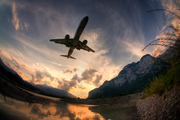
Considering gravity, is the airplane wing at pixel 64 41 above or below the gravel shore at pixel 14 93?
above

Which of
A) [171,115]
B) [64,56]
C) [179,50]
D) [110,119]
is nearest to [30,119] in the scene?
[110,119]

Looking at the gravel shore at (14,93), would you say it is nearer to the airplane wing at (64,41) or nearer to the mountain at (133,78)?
the airplane wing at (64,41)

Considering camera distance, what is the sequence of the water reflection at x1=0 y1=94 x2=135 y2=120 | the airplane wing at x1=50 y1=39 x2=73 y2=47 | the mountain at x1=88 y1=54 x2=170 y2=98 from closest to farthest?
the water reflection at x1=0 y1=94 x2=135 y2=120
the airplane wing at x1=50 y1=39 x2=73 y2=47
the mountain at x1=88 y1=54 x2=170 y2=98

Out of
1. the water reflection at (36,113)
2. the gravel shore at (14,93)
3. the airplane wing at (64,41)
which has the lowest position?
the water reflection at (36,113)

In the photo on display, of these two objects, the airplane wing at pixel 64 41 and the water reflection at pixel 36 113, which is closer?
the water reflection at pixel 36 113

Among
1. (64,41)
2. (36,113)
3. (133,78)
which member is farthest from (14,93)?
(133,78)

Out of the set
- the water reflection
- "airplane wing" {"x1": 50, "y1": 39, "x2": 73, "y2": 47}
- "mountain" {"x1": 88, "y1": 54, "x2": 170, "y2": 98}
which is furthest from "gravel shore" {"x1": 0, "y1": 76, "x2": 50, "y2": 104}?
"mountain" {"x1": 88, "y1": 54, "x2": 170, "y2": 98}

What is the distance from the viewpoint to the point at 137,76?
162m

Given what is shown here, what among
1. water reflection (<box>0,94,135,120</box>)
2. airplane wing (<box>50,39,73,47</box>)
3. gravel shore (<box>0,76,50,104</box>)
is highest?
airplane wing (<box>50,39,73,47</box>)

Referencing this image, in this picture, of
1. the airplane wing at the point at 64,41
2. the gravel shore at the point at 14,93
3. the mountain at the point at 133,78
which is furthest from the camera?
the mountain at the point at 133,78

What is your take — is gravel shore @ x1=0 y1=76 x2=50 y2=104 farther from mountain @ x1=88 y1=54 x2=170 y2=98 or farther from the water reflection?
mountain @ x1=88 y1=54 x2=170 y2=98

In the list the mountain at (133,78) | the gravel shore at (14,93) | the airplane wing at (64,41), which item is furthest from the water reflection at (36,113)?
the mountain at (133,78)

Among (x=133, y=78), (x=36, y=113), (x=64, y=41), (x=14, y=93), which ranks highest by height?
(x=133, y=78)

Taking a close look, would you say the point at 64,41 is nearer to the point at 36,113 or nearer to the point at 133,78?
the point at 36,113
